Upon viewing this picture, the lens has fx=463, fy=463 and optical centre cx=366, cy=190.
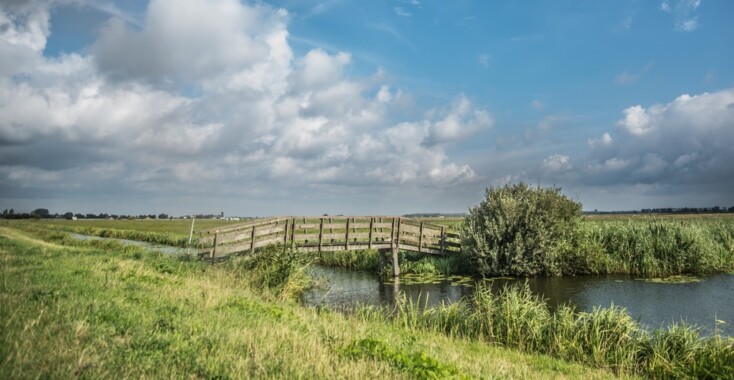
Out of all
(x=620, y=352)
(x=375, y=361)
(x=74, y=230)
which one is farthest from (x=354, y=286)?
Result: (x=74, y=230)

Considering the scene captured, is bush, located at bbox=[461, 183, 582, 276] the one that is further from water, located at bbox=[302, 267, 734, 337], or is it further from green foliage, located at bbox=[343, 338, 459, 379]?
green foliage, located at bbox=[343, 338, 459, 379]

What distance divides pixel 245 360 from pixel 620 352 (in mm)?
8008

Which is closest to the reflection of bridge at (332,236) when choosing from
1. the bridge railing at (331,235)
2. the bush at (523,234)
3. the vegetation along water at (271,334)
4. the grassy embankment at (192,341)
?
the bridge railing at (331,235)

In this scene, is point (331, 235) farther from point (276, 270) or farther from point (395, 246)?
point (276, 270)

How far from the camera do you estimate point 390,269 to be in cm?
2712

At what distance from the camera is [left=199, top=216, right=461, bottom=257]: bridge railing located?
21469mm

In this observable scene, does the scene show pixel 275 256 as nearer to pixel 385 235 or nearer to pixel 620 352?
pixel 385 235

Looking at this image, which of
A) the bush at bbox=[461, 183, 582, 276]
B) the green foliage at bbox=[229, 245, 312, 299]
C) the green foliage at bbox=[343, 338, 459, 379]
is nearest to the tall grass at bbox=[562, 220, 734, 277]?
the bush at bbox=[461, 183, 582, 276]

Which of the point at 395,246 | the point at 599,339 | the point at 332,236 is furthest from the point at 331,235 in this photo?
the point at 599,339

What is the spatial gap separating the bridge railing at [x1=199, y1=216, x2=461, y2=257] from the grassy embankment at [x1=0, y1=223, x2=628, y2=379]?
8.92 m

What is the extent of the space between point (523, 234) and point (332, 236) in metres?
10.1

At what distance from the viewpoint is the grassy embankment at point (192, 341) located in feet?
17.8

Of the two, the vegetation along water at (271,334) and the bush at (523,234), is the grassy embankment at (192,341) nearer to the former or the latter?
the vegetation along water at (271,334)

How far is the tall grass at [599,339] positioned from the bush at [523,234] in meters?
11.9
